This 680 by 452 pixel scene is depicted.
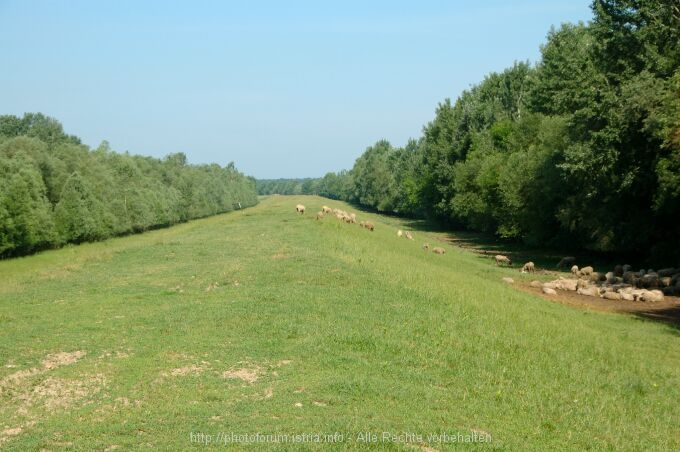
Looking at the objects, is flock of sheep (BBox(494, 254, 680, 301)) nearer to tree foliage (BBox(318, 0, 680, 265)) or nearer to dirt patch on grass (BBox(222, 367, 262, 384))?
tree foliage (BBox(318, 0, 680, 265))

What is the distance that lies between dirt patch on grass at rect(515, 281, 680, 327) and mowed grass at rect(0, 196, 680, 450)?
2155mm

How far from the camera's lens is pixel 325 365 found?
1293cm

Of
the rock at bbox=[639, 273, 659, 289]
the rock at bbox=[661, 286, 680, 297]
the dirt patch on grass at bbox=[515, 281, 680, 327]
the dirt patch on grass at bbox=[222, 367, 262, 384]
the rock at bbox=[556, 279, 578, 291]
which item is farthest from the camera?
the rock at bbox=[556, 279, 578, 291]

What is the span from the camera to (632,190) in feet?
117

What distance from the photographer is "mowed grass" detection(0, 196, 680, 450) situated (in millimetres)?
9805

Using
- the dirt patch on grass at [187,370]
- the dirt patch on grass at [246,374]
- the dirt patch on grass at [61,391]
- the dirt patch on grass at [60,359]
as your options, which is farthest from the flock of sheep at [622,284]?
the dirt patch on grass at [61,391]

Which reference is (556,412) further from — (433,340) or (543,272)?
(543,272)

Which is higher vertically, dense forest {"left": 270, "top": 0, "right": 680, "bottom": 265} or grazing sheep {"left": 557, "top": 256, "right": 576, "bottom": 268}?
dense forest {"left": 270, "top": 0, "right": 680, "bottom": 265}

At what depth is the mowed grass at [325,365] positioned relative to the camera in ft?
32.2

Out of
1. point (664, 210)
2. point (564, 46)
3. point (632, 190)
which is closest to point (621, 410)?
point (664, 210)

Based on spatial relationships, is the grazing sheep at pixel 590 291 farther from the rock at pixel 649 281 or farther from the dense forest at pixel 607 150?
the dense forest at pixel 607 150

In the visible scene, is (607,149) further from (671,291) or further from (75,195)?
(75,195)

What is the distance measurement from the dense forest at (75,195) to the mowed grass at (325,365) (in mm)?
32526

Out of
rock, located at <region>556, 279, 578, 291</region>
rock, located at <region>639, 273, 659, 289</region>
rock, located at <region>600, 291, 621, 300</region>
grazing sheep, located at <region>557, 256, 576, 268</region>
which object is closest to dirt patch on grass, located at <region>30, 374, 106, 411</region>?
rock, located at <region>600, 291, 621, 300</region>
